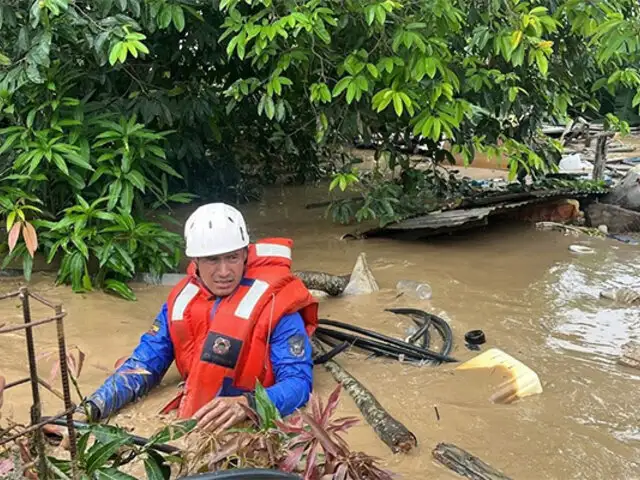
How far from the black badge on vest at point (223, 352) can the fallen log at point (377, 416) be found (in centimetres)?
58

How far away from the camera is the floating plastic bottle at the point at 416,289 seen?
5016 millimetres

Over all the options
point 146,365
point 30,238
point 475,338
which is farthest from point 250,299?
point 30,238

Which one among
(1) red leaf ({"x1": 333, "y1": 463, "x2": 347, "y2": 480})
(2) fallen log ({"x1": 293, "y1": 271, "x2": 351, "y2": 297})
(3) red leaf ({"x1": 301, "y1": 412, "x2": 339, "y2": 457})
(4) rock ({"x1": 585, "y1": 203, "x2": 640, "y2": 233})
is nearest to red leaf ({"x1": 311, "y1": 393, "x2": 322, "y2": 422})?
(3) red leaf ({"x1": 301, "y1": 412, "x2": 339, "y2": 457})

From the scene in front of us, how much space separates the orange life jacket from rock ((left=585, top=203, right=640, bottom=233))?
5079 millimetres

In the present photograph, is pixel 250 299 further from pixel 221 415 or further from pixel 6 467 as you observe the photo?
pixel 6 467

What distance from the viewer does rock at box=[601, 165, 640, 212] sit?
7430 mm

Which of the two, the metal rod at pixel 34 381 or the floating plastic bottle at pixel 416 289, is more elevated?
the metal rod at pixel 34 381

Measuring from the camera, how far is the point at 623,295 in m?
5.05

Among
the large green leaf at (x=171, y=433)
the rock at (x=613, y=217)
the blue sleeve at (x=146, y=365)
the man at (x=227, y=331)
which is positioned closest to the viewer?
the large green leaf at (x=171, y=433)

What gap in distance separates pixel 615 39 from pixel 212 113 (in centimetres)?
380

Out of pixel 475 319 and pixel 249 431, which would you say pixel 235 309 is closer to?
pixel 249 431

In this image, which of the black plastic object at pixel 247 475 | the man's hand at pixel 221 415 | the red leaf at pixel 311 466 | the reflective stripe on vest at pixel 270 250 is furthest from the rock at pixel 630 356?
the black plastic object at pixel 247 475

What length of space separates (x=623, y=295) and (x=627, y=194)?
9.41 feet

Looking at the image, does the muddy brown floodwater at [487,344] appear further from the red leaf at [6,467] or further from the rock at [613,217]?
the red leaf at [6,467]
